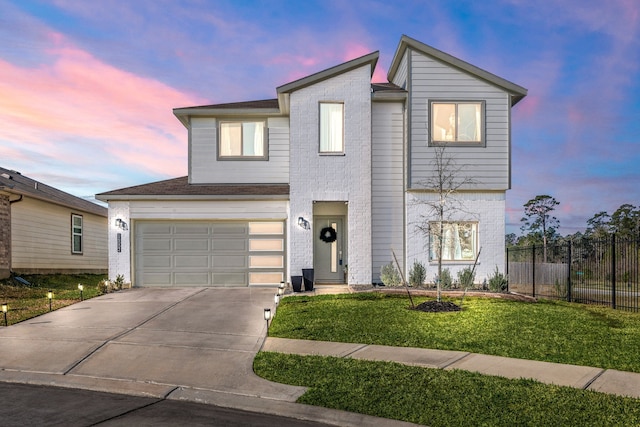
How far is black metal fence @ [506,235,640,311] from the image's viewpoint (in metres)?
14.4

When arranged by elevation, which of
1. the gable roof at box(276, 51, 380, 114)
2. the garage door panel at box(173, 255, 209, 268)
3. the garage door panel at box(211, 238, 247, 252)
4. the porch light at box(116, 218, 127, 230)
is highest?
the gable roof at box(276, 51, 380, 114)

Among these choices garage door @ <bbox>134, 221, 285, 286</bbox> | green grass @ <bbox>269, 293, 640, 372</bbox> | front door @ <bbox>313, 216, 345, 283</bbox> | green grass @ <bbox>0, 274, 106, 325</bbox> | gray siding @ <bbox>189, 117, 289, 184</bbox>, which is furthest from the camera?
gray siding @ <bbox>189, 117, 289, 184</bbox>

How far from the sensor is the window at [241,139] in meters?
19.2

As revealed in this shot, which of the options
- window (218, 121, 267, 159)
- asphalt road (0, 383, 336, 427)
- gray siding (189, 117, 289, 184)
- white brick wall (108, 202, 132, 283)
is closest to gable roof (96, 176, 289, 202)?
gray siding (189, 117, 289, 184)

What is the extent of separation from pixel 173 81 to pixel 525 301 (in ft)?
45.0

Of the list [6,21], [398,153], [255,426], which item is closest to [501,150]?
[398,153]

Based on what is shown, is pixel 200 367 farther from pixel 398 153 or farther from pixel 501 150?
pixel 501 150

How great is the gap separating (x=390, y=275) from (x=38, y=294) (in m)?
12.1

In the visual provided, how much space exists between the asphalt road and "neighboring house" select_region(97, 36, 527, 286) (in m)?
11.1

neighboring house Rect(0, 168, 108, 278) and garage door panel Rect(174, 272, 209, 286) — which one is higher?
neighboring house Rect(0, 168, 108, 278)

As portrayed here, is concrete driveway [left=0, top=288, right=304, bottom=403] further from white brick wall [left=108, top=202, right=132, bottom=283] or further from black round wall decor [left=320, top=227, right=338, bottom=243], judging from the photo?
black round wall decor [left=320, top=227, right=338, bottom=243]

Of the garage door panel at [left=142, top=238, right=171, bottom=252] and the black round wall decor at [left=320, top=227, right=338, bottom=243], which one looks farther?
the black round wall decor at [left=320, top=227, right=338, bottom=243]

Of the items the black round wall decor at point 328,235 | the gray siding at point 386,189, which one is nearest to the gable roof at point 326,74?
the gray siding at point 386,189

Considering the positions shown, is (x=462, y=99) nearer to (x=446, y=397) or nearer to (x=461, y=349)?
(x=461, y=349)
